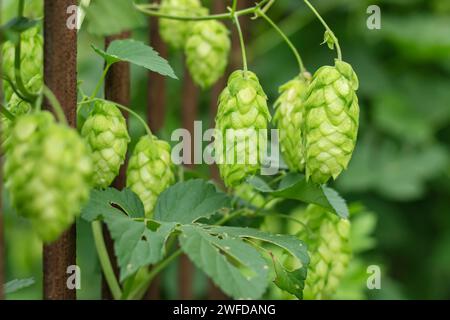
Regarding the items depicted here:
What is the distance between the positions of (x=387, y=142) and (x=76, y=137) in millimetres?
2599

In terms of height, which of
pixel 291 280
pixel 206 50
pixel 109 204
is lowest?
pixel 291 280

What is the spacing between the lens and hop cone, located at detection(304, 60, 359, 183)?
3.56 feet

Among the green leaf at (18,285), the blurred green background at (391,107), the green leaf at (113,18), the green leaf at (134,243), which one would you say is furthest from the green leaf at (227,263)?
the blurred green background at (391,107)

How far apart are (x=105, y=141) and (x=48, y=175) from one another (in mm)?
335

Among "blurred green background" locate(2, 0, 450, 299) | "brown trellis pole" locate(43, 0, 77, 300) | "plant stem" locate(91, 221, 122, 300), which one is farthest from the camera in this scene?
"blurred green background" locate(2, 0, 450, 299)

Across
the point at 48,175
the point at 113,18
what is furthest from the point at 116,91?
the point at 48,175

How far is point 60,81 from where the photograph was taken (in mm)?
973

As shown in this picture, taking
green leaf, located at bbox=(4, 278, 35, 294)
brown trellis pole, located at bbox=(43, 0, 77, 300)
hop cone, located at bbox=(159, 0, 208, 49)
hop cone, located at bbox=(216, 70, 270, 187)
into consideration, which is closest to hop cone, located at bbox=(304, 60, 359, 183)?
hop cone, located at bbox=(216, 70, 270, 187)

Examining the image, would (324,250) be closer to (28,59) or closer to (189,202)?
(189,202)

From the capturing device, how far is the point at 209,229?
111 cm

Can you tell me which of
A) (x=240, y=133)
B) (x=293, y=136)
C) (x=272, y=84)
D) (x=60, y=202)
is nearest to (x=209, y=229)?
(x=240, y=133)

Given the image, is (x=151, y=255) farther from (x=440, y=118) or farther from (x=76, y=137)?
(x=440, y=118)

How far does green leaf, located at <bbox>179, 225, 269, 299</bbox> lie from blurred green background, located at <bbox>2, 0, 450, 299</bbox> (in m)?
1.93

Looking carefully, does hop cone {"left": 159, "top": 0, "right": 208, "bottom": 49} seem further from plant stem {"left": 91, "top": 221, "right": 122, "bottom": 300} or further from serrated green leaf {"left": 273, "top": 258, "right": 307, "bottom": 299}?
serrated green leaf {"left": 273, "top": 258, "right": 307, "bottom": 299}
